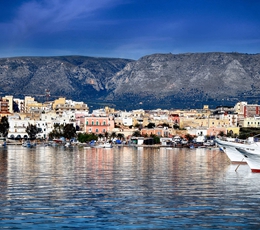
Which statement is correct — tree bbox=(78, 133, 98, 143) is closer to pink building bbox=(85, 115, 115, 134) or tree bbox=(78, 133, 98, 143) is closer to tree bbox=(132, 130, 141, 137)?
pink building bbox=(85, 115, 115, 134)

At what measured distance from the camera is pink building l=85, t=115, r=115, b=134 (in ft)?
464

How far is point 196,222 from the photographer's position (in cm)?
2302

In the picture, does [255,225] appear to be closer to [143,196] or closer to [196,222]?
[196,222]

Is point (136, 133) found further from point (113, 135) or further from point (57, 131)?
point (57, 131)

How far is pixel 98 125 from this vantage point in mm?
141875

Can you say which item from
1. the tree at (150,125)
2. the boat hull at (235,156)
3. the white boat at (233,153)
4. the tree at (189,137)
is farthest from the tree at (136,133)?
the boat hull at (235,156)

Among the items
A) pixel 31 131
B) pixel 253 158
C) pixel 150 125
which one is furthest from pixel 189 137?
pixel 253 158

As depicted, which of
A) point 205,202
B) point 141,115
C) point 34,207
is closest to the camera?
point 34,207

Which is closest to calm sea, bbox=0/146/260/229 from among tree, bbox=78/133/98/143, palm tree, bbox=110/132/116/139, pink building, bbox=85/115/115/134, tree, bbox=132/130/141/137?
tree, bbox=78/133/98/143

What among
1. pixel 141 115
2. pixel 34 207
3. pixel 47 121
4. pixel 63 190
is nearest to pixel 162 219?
pixel 34 207

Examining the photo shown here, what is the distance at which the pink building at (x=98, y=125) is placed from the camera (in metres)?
141

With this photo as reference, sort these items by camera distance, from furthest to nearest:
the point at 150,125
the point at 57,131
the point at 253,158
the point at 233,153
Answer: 1. the point at 150,125
2. the point at 57,131
3. the point at 233,153
4. the point at 253,158

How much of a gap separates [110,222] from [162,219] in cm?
187

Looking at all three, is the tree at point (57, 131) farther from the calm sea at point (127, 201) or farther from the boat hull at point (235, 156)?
the calm sea at point (127, 201)
